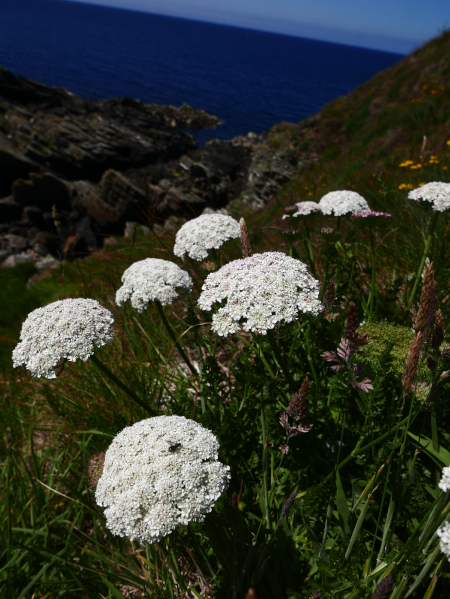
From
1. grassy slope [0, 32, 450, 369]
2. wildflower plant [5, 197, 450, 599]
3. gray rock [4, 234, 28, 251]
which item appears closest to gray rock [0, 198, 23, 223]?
gray rock [4, 234, 28, 251]

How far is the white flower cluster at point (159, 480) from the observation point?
6.34 ft

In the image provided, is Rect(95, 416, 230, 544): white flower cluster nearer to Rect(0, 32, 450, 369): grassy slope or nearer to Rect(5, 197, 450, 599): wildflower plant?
Rect(5, 197, 450, 599): wildflower plant

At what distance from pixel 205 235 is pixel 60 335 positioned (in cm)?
178

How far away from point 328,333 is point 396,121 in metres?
24.8

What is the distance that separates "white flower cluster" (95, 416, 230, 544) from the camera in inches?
76.0

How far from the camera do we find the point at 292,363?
11.4 feet

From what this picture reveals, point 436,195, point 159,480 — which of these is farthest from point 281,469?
point 436,195

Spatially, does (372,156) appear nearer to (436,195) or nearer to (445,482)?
(436,195)

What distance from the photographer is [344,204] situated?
13.1ft

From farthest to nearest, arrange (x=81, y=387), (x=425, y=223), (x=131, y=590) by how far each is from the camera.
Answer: (x=425, y=223)
(x=81, y=387)
(x=131, y=590)

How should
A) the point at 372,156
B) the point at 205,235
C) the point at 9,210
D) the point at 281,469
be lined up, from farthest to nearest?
the point at 9,210, the point at 372,156, the point at 205,235, the point at 281,469

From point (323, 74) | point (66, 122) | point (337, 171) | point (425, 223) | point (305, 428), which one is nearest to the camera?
point (305, 428)

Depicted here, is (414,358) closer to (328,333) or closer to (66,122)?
(328,333)

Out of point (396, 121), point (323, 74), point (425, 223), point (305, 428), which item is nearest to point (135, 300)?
point (305, 428)
